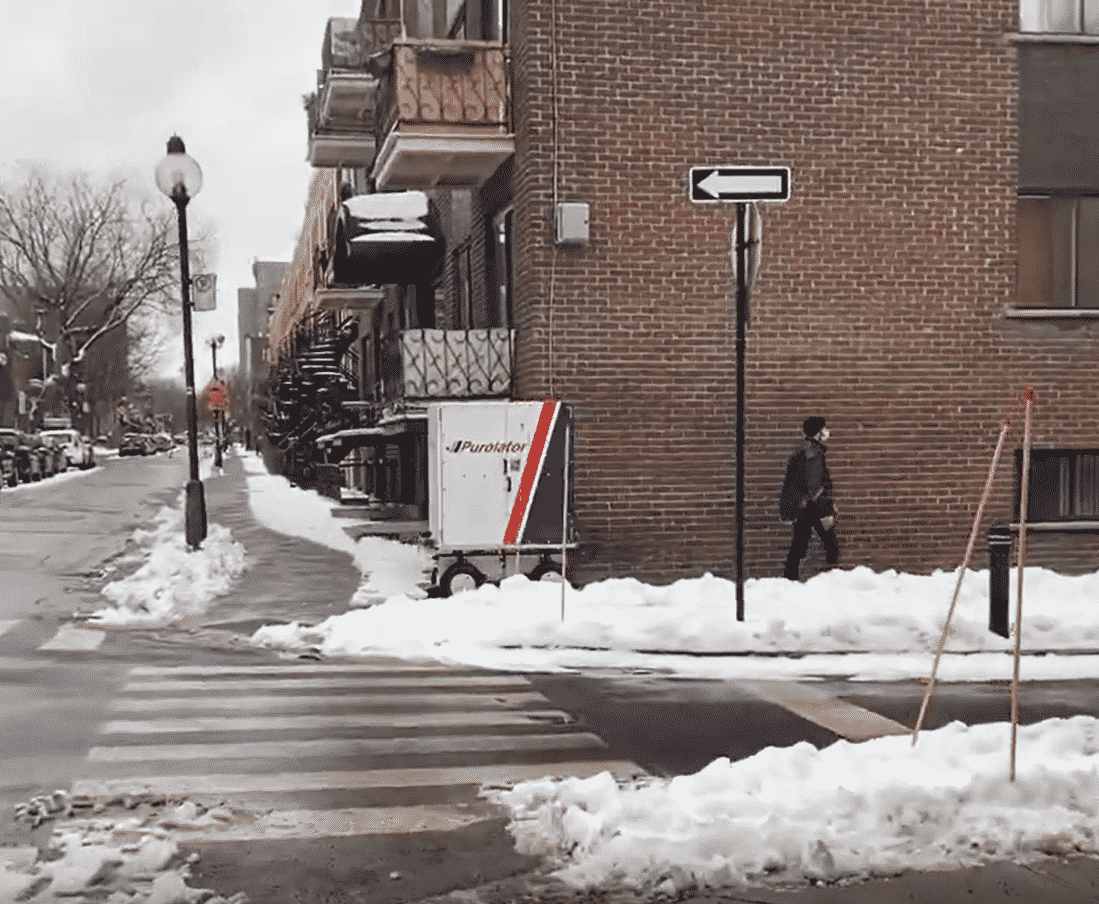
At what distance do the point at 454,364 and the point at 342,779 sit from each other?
8.71 m

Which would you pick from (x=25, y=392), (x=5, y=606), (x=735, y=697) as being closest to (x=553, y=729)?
(x=735, y=697)

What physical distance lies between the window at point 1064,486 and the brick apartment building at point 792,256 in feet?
0.10

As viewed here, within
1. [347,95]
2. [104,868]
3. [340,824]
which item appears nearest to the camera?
[104,868]

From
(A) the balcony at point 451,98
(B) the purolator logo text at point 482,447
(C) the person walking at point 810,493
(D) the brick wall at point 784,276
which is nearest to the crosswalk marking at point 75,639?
(B) the purolator logo text at point 482,447

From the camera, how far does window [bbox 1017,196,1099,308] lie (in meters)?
14.6

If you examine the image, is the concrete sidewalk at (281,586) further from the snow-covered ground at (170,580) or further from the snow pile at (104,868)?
the snow pile at (104,868)

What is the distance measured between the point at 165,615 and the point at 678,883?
322 inches

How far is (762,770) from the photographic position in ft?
19.2

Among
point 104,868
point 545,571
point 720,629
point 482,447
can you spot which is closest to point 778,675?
point 720,629

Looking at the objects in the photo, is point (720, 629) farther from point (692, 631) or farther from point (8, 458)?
point (8, 458)

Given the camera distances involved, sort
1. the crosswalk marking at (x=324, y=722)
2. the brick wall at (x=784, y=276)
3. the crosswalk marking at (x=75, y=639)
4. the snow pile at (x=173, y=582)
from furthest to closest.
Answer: the brick wall at (x=784, y=276) < the snow pile at (x=173, y=582) < the crosswalk marking at (x=75, y=639) < the crosswalk marking at (x=324, y=722)

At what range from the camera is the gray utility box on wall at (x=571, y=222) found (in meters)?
13.3

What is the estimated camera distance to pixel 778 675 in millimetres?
9266

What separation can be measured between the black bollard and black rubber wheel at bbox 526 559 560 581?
4143 mm
